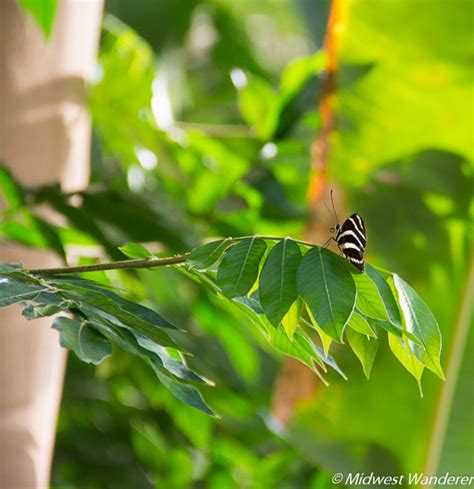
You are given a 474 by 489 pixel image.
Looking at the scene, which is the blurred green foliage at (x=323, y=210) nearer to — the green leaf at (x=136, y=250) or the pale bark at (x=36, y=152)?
the pale bark at (x=36, y=152)

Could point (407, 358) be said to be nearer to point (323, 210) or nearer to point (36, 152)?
point (36, 152)

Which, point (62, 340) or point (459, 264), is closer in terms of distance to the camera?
point (62, 340)

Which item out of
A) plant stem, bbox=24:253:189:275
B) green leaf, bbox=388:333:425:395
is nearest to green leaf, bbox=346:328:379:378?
green leaf, bbox=388:333:425:395

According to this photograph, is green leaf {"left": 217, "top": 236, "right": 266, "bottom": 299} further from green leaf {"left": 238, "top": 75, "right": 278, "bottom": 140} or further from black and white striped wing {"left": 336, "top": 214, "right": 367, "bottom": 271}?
green leaf {"left": 238, "top": 75, "right": 278, "bottom": 140}

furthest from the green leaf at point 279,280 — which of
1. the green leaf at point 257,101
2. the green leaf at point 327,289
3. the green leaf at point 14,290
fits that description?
the green leaf at point 257,101

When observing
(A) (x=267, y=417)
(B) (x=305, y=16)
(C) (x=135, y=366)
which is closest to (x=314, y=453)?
(A) (x=267, y=417)

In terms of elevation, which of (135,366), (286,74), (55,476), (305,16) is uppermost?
(305,16)

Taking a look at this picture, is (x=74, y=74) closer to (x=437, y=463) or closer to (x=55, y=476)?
(x=55, y=476)
